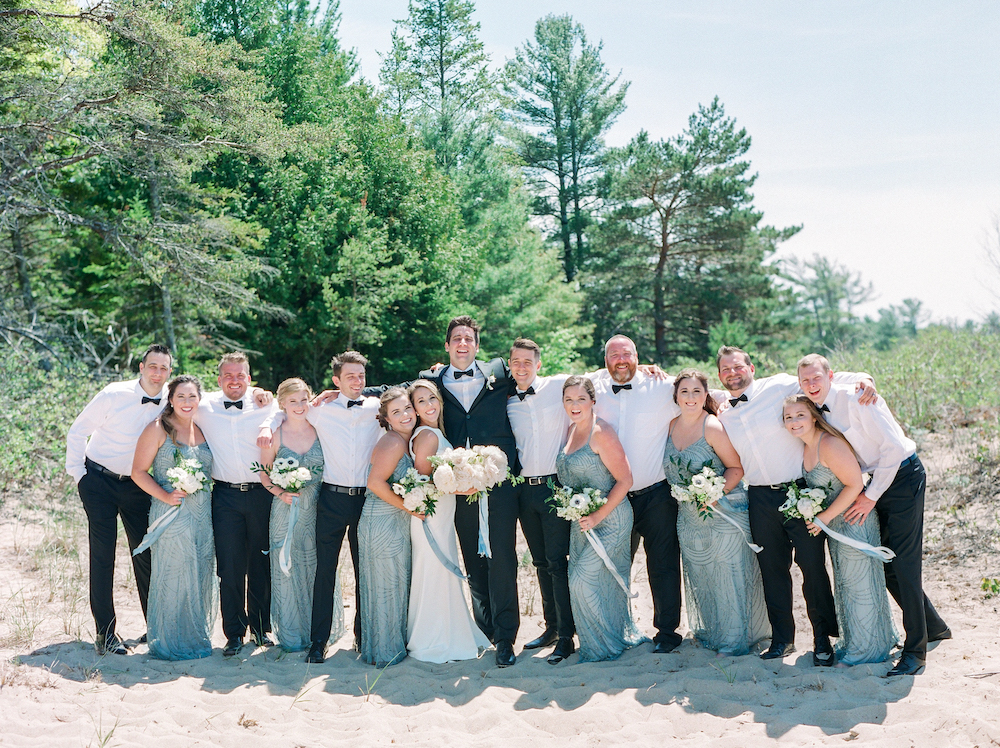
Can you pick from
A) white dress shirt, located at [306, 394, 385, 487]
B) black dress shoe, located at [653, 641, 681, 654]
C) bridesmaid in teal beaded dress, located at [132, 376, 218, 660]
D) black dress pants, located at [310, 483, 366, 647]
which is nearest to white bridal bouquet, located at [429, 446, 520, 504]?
white dress shirt, located at [306, 394, 385, 487]

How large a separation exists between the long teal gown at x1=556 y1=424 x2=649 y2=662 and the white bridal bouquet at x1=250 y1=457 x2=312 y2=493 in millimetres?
1905

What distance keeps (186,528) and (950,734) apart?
A: 204 inches

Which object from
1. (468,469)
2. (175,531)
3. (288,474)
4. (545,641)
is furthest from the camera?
(545,641)

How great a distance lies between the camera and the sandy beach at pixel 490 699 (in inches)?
177

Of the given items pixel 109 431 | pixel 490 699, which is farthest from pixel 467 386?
pixel 109 431

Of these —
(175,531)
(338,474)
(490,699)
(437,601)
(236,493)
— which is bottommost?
(490,699)

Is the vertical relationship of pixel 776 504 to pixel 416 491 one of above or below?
below

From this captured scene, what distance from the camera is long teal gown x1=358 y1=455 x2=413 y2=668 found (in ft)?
18.9

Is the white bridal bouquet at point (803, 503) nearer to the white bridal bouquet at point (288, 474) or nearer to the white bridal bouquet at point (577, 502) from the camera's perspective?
the white bridal bouquet at point (577, 502)

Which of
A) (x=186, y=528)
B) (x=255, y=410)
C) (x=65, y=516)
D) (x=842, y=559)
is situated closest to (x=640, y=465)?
(x=842, y=559)

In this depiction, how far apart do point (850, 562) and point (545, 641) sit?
2.38 m

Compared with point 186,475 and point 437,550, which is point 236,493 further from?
point 437,550

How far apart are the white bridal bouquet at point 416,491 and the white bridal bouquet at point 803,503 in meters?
2.39

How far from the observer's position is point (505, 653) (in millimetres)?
5754
